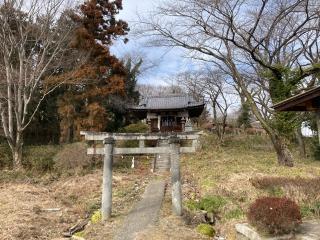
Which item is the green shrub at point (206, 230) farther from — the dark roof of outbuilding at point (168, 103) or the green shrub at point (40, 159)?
the dark roof of outbuilding at point (168, 103)

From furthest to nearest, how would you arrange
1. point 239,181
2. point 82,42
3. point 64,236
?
point 82,42
point 239,181
point 64,236

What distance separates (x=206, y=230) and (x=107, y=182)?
11.0ft

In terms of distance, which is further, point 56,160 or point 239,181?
point 56,160

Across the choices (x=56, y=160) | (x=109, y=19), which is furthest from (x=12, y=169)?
(x=109, y=19)

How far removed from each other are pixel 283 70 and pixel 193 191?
30.1 feet

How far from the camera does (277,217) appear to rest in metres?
6.73

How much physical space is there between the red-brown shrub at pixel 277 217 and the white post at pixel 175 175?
10.9 ft

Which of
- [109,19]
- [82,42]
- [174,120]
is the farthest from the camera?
[174,120]

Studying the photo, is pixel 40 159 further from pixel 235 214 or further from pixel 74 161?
pixel 235 214

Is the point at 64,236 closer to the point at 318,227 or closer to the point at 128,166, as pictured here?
the point at 318,227

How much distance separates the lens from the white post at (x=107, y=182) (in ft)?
33.5

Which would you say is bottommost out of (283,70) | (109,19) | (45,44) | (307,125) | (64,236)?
(64,236)

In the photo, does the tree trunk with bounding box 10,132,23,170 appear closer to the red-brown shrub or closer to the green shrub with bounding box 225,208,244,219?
the green shrub with bounding box 225,208,244,219

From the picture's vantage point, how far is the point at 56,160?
21062 mm
